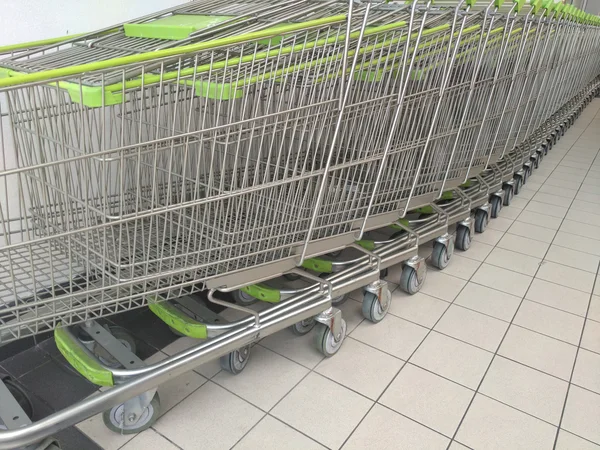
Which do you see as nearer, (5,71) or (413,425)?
(5,71)

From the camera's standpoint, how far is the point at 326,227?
6.05 ft

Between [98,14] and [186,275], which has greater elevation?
[98,14]

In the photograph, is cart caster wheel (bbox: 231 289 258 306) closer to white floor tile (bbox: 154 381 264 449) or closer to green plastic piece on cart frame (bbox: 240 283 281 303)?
green plastic piece on cart frame (bbox: 240 283 281 303)

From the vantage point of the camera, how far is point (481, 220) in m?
3.28

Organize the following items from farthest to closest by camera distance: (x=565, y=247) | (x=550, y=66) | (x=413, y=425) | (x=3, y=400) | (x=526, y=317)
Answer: (x=550, y=66), (x=565, y=247), (x=526, y=317), (x=413, y=425), (x=3, y=400)

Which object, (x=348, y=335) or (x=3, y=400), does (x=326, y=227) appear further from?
(x=3, y=400)

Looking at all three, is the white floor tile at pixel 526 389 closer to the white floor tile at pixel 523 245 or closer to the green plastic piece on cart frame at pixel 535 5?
the white floor tile at pixel 523 245

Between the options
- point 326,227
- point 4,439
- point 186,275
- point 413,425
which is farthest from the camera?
point 326,227

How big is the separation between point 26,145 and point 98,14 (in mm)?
686

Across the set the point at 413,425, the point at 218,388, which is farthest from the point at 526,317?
the point at 218,388

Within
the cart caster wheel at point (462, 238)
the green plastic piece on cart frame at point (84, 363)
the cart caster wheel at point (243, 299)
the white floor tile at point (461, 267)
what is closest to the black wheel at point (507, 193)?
the cart caster wheel at point (462, 238)

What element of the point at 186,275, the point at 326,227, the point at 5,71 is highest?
the point at 5,71

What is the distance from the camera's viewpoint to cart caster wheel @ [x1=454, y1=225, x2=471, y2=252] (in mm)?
2975

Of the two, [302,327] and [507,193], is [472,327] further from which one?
[507,193]
